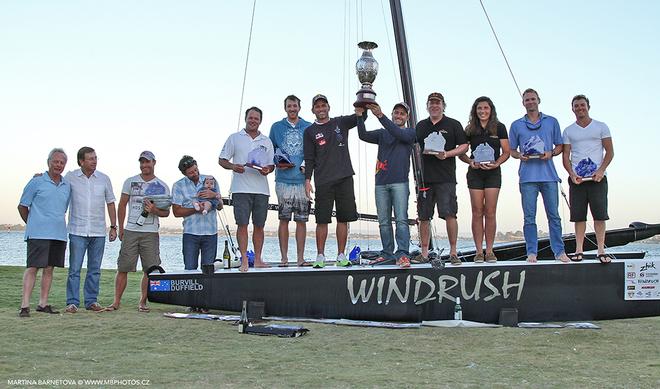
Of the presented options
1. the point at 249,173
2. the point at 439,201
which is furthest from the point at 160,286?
the point at 439,201

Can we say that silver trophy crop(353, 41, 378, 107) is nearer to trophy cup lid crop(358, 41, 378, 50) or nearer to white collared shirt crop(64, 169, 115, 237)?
trophy cup lid crop(358, 41, 378, 50)

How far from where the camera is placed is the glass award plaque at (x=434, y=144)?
5.88 m

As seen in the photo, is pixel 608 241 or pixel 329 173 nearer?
pixel 329 173

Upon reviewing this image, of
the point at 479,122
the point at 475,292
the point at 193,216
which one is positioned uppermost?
the point at 479,122

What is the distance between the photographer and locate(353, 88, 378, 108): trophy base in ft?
19.6

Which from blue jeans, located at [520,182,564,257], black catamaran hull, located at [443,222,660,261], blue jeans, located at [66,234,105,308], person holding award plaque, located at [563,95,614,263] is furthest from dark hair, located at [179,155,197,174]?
person holding award plaque, located at [563,95,614,263]

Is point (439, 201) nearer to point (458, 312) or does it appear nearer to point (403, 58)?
point (458, 312)

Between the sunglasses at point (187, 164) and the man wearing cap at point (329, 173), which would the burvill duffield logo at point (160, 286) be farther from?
the man wearing cap at point (329, 173)

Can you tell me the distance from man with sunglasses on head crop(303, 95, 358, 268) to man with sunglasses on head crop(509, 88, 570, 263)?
5.45 feet

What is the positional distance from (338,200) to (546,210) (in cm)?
203

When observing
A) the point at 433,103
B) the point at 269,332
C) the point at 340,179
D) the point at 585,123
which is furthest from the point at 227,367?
the point at 585,123

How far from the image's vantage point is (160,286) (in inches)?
251

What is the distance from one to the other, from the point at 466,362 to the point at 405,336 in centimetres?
107

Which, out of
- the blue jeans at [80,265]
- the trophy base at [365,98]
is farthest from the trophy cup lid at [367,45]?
the blue jeans at [80,265]
